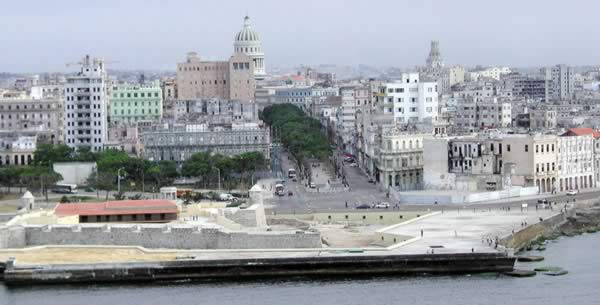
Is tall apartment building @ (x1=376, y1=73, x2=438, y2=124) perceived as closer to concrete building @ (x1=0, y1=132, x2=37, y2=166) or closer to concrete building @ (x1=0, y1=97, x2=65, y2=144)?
concrete building @ (x1=0, y1=132, x2=37, y2=166)

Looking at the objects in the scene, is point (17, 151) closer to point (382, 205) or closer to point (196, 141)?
point (196, 141)

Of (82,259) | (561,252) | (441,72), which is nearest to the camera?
(82,259)

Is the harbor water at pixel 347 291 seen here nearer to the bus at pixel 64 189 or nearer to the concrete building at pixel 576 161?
the concrete building at pixel 576 161

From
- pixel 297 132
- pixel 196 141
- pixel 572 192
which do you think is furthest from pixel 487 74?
pixel 572 192

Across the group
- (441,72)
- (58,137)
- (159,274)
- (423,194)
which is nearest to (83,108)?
(58,137)

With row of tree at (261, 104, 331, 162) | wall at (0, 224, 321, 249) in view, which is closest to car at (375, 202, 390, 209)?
wall at (0, 224, 321, 249)

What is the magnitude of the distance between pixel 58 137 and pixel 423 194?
3707 centimetres

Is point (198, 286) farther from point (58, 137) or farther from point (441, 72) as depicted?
point (441, 72)

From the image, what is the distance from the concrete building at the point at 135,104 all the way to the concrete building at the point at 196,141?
1721 cm

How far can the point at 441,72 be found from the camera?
156 m

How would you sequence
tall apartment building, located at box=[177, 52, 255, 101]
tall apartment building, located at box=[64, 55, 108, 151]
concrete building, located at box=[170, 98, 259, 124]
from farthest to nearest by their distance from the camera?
tall apartment building, located at box=[177, 52, 255, 101], concrete building, located at box=[170, 98, 259, 124], tall apartment building, located at box=[64, 55, 108, 151]

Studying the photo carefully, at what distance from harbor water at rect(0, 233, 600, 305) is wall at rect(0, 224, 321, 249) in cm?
343

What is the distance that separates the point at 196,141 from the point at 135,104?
20.2 m

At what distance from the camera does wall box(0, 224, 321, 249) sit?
54.9 metres
